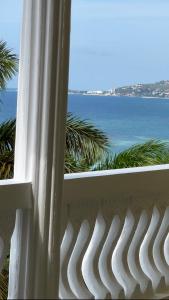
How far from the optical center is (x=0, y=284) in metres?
6.12

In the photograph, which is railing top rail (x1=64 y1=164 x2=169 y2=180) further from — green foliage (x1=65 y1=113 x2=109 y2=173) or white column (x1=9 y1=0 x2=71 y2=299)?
green foliage (x1=65 y1=113 x2=109 y2=173)

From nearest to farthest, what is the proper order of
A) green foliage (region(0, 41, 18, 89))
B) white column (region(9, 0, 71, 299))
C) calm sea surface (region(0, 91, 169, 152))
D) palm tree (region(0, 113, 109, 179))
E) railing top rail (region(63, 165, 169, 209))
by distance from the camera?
white column (region(9, 0, 71, 299)), railing top rail (region(63, 165, 169, 209)), green foliage (region(0, 41, 18, 89)), palm tree (region(0, 113, 109, 179)), calm sea surface (region(0, 91, 169, 152))

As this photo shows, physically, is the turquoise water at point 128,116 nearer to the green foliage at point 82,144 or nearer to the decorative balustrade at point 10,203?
the green foliage at point 82,144

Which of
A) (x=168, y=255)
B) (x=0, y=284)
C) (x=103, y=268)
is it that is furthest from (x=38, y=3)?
(x=0, y=284)

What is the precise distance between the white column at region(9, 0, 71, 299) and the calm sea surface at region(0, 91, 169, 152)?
6.99 meters

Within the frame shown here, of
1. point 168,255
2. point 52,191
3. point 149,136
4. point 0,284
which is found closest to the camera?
point 52,191

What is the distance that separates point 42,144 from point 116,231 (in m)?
0.71

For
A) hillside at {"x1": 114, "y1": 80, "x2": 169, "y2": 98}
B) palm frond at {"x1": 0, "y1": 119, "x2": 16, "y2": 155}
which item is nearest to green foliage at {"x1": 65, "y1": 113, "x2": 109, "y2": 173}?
palm frond at {"x1": 0, "y1": 119, "x2": 16, "y2": 155}

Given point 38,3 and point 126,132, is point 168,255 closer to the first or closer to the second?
point 38,3

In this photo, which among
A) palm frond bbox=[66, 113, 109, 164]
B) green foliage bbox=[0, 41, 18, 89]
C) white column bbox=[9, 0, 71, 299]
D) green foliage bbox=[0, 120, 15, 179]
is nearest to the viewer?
white column bbox=[9, 0, 71, 299]

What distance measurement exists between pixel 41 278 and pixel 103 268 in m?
0.48

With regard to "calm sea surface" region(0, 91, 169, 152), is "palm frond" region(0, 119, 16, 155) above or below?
below

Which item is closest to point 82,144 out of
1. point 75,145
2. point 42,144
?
point 75,145

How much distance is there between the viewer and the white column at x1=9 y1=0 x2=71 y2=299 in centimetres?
263
